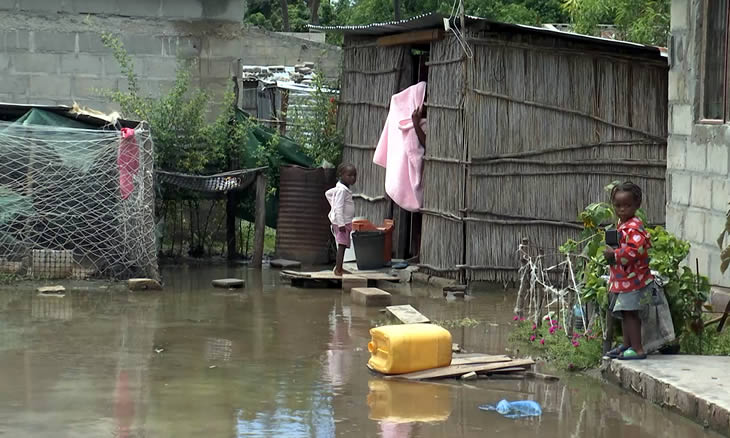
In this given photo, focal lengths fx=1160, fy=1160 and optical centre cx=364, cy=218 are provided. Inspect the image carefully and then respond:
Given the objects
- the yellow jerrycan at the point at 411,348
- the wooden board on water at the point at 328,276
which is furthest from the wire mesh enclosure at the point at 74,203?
the yellow jerrycan at the point at 411,348

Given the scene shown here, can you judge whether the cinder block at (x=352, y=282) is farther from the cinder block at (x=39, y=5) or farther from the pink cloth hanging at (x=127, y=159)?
the cinder block at (x=39, y=5)

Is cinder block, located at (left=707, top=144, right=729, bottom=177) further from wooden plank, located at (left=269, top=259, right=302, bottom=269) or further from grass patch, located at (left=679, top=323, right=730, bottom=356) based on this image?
wooden plank, located at (left=269, top=259, right=302, bottom=269)

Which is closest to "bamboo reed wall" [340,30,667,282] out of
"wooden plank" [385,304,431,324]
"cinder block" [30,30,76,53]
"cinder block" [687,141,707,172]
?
"wooden plank" [385,304,431,324]

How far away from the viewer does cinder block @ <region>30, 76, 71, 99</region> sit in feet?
53.7

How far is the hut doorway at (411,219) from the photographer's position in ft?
50.3

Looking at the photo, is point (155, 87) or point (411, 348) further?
point (155, 87)

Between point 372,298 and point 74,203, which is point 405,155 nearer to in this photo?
point 372,298

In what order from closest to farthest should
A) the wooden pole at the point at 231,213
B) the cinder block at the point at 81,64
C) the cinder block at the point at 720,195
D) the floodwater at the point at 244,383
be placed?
the floodwater at the point at 244,383, the cinder block at the point at 720,195, the wooden pole at the point at 231,213, the cinder block at the point at 81,64

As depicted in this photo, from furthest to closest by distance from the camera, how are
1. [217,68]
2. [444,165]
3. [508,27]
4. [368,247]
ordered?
[217,68] < [368,247] < [444,165] < [508,27]

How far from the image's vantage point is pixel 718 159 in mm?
9703

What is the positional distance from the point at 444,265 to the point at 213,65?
17.4ft

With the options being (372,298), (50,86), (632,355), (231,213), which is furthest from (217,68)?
(632,355)

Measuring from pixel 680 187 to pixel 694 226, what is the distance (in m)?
0.44

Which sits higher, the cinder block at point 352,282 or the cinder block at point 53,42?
the cinder block at point 53,42
